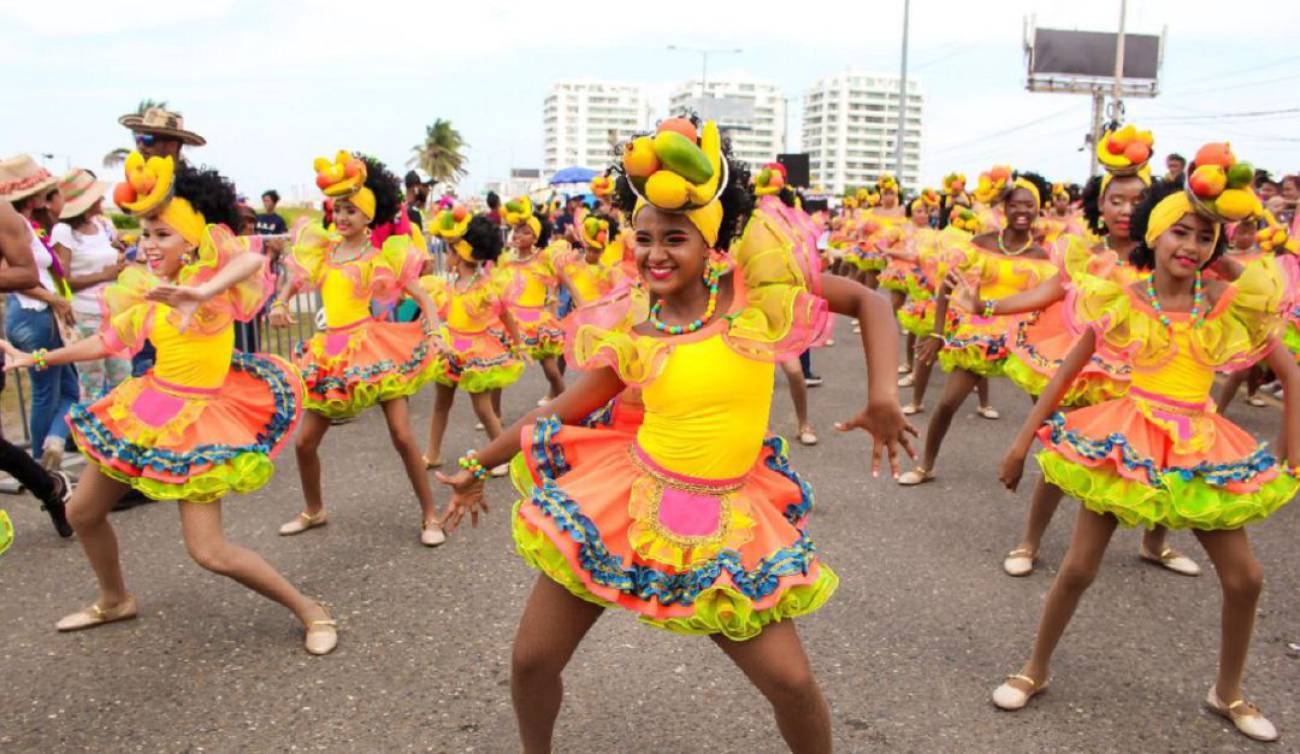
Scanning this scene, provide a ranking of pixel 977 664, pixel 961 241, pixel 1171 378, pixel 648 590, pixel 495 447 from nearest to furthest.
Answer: pixel 648 590, pixel 495 447, pixel 1171 378, pixel 977 664, pixel 961 241

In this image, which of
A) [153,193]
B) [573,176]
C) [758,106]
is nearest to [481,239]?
[153,193]

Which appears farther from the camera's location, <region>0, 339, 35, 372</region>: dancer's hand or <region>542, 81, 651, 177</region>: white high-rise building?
<region>542, 81, 651, 177</region>: white high-rise building

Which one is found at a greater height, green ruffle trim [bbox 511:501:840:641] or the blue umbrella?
the blue umbrella

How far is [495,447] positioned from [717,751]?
1.42 metres

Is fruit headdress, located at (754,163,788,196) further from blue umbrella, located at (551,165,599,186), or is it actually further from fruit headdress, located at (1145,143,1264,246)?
blue umbrella, located at (551,165,599,186)

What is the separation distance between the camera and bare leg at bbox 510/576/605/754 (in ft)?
9.19

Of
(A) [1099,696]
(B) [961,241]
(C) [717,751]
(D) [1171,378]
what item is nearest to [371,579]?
(C) [717,751]

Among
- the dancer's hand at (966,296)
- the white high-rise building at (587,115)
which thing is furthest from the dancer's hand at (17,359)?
the white high-rise building at (587,115)

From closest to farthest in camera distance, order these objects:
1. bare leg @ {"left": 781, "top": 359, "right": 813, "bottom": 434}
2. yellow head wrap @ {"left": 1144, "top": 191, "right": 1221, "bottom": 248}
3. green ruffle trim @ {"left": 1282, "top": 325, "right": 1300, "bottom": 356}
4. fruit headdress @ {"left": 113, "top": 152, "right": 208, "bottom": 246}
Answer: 1. yellow head wrap @ {"left": 1144, "top": 191, "right": 1221, "bottom": 248}
2. fruit headdress @ {"left": 113, "top": 152, "right": 208, "bottom": 246}
3. bare leg @ {"left": 781, "top": 359, "right": 813, "bottom": 434}
4. green ruffle trim @ {"left": 1282, "top": 325, "right": 1300, "bottom": 356}

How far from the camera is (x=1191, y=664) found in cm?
424

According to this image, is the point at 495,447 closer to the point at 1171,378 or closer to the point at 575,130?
the point at 1171,378

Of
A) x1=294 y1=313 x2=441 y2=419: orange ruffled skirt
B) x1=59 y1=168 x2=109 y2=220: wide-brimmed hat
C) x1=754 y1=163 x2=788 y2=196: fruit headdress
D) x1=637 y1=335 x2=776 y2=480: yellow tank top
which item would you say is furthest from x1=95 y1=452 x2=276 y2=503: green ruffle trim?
x1=754 y1=163 x2=788 y2=196: fruit headdress

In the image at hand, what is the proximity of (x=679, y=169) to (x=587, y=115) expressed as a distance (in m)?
133

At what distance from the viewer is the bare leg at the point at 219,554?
4.07 metres
